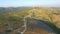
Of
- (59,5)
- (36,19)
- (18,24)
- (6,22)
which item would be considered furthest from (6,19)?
(59,5)

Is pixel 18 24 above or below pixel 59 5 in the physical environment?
below

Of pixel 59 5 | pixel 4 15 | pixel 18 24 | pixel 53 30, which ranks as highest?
pixel 59 5

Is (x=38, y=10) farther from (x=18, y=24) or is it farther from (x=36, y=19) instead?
(x=18, y=24)

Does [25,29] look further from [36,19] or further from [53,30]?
[53,30]

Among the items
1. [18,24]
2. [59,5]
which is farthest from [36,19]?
[59,5]

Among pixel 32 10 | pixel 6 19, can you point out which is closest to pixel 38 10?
pixel 32 10
